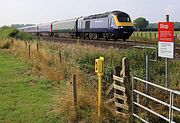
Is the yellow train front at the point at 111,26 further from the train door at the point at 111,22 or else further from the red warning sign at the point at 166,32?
the red warning sign at the point at 166,32

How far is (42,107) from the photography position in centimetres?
927

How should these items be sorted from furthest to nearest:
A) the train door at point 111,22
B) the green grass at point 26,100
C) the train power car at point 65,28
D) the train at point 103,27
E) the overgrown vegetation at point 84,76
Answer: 1. the train power car at point 65,28
2. the train door at point 111,22
3. the train at point 103,27
4. the green grass at point 26,100
5. the overgrown vegetation at point 84,76

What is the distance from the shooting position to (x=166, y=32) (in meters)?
7.68

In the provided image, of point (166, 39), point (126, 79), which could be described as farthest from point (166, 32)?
point (126, 79)

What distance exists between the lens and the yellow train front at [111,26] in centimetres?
3403

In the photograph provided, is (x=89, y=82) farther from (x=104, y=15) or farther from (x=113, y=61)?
(x=104, y=15)

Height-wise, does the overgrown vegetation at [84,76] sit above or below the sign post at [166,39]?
below

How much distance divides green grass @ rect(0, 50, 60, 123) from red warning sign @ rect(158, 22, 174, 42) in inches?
122

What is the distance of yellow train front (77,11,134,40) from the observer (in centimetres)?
3403

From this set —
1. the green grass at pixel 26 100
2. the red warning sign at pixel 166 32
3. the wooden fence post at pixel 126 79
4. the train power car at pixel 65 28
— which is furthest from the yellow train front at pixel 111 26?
the wooden fence post at pixel 126 79

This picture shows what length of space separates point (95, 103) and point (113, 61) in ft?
18.0

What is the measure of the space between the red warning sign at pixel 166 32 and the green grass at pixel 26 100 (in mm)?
3090

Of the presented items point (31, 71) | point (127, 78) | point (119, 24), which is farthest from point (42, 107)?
point (119, 24)

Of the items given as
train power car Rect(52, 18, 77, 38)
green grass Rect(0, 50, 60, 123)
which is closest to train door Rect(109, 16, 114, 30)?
train power car Rect(52, 18, 77, 38)
